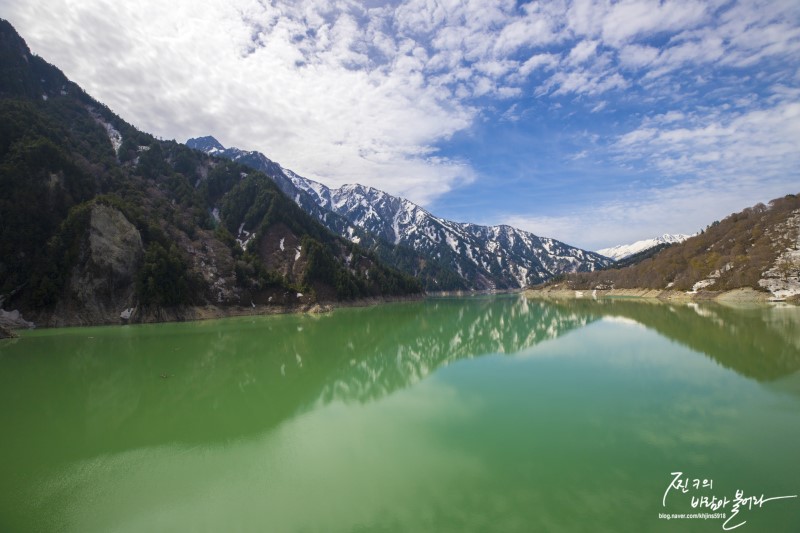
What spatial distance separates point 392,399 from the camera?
18.3 meters

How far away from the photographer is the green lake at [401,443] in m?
8.45

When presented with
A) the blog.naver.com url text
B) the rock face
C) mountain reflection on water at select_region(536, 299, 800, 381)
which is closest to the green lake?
the blog.naver.com url text

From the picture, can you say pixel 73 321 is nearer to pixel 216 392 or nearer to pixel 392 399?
pixel 216 392

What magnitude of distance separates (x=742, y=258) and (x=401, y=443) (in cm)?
10128

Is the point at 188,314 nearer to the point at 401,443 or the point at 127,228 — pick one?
the point at 127,228

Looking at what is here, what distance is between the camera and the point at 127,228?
62375 mm

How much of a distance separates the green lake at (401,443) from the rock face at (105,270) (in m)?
32.7

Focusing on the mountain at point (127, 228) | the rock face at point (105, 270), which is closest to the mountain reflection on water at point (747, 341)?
the mountain at point (127, 228)

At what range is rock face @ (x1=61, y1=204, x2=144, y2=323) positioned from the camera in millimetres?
54000

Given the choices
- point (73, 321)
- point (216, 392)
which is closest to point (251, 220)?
point (73, 321)

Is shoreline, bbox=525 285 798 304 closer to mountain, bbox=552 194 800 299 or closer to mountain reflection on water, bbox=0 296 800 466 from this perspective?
A: mountain, bbox=552 194 800 299

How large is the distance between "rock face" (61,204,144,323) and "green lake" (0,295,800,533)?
107 ft

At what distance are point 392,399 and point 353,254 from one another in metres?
102

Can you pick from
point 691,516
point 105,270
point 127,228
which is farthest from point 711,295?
point 127,228
